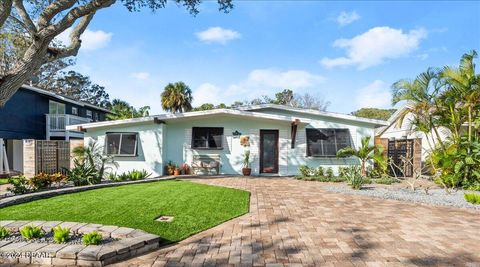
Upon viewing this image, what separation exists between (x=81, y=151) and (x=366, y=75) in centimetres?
1644

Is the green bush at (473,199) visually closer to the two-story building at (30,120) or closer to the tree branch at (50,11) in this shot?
the tree branch at (50,11)

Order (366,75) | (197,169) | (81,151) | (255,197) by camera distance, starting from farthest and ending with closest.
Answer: (366,75), (197,169), (81,151), (255,197)

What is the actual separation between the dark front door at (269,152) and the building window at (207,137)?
2023 millimetres

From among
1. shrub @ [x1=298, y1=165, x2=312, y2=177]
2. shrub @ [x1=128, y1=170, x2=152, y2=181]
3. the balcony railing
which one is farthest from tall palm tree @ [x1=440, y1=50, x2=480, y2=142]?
the balcony railing

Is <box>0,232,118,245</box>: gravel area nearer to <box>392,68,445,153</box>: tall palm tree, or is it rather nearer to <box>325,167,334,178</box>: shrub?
<box>325,167,334,178</box>: shrub

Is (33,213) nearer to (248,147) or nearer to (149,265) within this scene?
(149,265)

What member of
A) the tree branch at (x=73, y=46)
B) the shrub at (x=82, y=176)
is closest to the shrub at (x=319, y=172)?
the shrub at (x=82, y=176)

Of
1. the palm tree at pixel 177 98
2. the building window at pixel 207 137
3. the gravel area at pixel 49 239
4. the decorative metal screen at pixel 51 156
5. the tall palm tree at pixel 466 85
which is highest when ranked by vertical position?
the palm tree at pixel 177 98

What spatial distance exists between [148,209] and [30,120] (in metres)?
17.7

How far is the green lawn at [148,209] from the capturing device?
5406mm

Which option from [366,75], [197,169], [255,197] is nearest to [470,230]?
[255,197]

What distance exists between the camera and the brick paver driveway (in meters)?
4.02

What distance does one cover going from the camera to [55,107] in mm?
22547

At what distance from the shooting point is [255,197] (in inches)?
328
